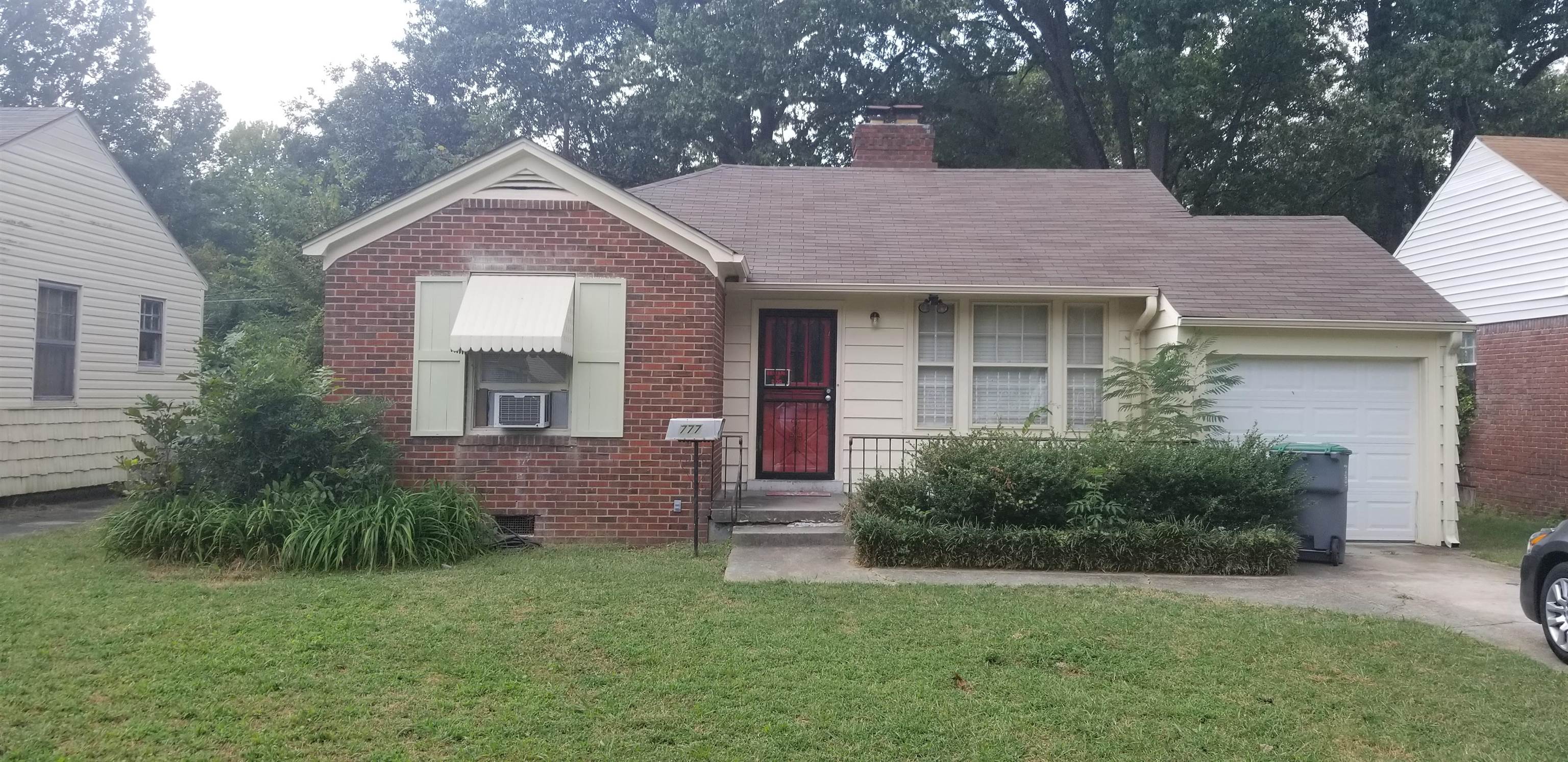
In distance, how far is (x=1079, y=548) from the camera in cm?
800

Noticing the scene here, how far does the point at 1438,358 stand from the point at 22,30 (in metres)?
34.5

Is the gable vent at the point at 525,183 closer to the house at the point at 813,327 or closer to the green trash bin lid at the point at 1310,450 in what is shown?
the house at the point at 813,327

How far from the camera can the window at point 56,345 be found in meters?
12.1

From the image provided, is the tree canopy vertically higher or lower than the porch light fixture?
higher

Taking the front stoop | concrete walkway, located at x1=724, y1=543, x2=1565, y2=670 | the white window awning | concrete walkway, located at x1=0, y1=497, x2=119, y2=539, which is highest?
the white window awning

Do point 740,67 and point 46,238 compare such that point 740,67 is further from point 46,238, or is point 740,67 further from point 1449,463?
point 1449,463

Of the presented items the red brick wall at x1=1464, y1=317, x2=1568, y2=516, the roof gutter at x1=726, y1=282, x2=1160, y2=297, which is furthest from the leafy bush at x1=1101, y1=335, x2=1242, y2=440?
the red brick wall at x1=1464, y1=317, x2=1568, y2=516

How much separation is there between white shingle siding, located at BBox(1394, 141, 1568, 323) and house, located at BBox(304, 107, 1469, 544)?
3.00m

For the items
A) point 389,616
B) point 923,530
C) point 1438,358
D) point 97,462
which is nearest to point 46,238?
point 97,462

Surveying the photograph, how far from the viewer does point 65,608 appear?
6.24 m

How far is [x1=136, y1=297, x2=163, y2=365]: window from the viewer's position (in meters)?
14.2

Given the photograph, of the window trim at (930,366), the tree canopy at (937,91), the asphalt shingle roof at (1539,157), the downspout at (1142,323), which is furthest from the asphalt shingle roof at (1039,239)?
the tree canopy at (937,91)

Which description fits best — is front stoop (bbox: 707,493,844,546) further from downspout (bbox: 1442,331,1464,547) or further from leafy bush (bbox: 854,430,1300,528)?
downspout (bbox: 1442,331,1464,547)

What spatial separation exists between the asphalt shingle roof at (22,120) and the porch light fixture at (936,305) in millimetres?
11028
